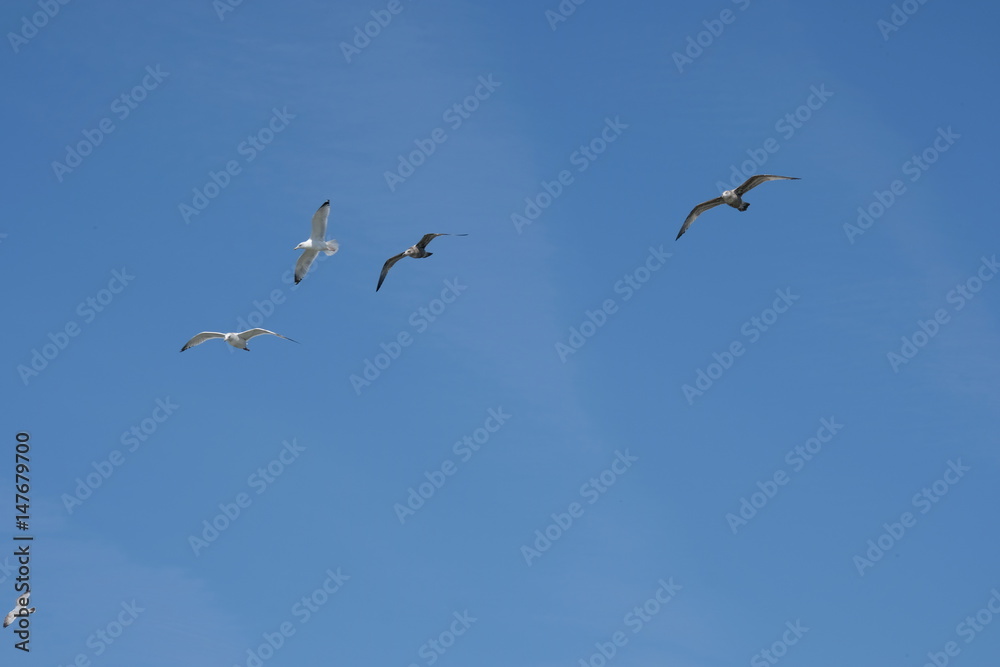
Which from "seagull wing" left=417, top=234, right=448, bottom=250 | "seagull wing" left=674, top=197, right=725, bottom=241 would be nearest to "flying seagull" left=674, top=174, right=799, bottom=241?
"seagull wing" left=674, top=197, right=725, bottom=241

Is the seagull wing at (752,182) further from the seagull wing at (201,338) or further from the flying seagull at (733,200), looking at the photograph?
the seagull wing at (201,338)

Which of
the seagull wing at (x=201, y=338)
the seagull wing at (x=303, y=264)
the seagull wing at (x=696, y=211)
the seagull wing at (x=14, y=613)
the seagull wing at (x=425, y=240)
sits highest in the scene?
the seagull wing at (x=696, y=211)

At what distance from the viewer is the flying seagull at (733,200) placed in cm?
5222

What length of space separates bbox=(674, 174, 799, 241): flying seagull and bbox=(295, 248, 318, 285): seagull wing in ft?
50.4

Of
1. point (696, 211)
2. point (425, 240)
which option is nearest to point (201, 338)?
point (425, 240)

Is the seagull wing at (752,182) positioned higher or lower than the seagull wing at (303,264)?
higher

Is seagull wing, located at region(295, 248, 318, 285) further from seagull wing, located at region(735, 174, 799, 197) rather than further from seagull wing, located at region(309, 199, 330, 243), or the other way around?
seagull wing, located at region(735, 174, 799, 197)

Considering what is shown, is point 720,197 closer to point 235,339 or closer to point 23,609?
point 235,339

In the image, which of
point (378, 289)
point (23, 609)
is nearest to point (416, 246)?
point (378, 289)

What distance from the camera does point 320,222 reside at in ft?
197

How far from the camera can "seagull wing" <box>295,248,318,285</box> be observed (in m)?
61.6

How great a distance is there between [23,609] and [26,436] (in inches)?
260

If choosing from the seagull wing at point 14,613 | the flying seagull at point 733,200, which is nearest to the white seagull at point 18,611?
the seagull wing at point 14,613

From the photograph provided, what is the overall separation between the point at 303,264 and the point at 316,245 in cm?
156
